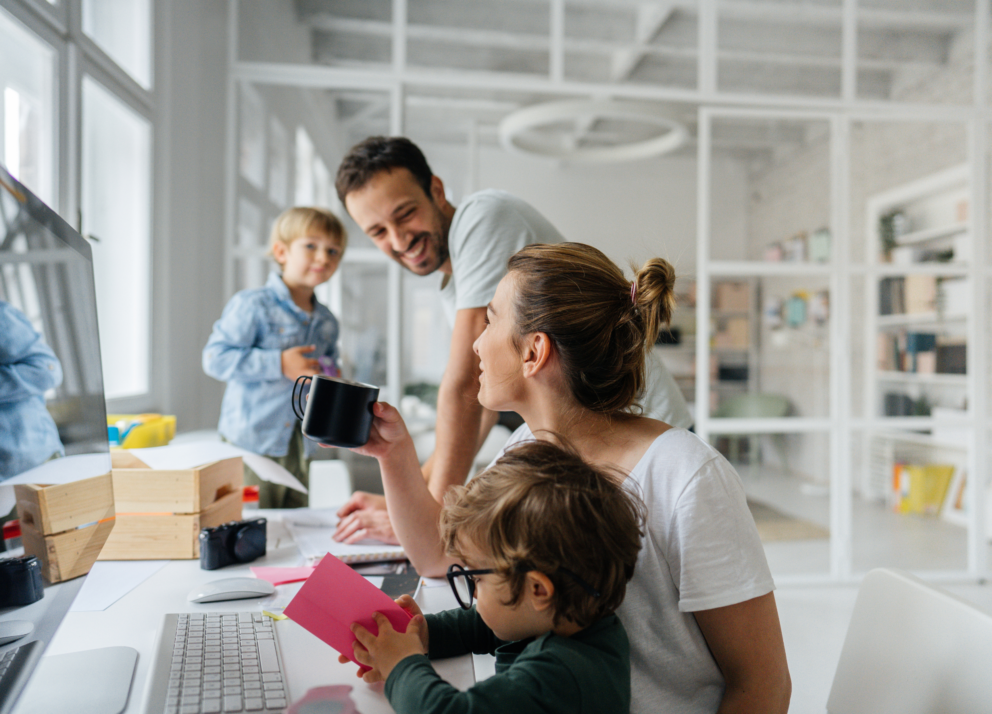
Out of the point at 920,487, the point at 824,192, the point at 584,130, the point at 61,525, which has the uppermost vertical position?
the point at 584,130

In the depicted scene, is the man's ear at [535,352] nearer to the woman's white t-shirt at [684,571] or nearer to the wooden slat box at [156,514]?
the woman's white t-shirt at [684,571]

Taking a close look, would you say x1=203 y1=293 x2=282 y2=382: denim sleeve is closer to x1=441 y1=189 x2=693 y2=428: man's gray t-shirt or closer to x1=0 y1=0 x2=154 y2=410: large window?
x1=0 y1=0 x2=154 y2=410: large window

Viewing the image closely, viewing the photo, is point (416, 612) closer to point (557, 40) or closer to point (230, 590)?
point (230, 590)

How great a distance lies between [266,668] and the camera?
2.51 feet

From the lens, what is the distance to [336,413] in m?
1.02

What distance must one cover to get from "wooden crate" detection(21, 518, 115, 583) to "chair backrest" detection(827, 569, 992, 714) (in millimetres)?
1068

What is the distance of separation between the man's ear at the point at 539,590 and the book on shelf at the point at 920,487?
→ 3400mm

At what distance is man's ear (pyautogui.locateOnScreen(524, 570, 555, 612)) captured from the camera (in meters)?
0.70

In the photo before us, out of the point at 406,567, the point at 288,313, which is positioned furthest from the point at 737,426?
the point at 406,567

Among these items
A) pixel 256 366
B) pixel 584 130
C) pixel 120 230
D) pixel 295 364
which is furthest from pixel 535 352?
pixel 584 130

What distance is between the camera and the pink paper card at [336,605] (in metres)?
0.74

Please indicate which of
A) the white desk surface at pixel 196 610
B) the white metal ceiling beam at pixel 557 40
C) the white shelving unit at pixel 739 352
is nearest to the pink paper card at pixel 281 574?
the white desk surface at pixel 196 610

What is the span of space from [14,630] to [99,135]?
7.17 feet

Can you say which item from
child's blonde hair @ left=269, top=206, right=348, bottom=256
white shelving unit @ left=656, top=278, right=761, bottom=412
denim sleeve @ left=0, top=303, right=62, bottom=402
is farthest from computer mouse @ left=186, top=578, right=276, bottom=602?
white shelving unit @ left=656, top=278, right=761, bottom=412
